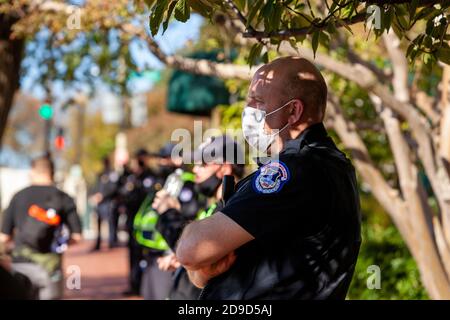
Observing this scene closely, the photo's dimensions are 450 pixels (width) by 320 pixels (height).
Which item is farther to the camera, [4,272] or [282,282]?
[4,272]

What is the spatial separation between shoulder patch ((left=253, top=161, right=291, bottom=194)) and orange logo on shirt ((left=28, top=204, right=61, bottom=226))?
6103 millimetres

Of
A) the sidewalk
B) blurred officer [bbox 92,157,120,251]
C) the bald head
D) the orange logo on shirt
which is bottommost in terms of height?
the sidewalk

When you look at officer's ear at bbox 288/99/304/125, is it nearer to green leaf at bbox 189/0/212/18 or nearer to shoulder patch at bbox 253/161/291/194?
shoulder patch at bbox 253/161/291/194

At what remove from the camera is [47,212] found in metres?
8.79

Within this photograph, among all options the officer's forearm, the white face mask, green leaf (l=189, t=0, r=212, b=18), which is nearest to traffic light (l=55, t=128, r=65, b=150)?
green leaf (l=189, t=0, r=212, b=18)

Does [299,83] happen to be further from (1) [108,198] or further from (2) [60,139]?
(2) [60,139]

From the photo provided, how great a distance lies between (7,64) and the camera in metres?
11.6

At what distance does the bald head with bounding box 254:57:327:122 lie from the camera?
3.16 meters

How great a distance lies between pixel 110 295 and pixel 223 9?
969 cm

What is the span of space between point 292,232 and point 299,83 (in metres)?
0.59

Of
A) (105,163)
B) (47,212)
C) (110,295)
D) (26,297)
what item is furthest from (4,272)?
(105,163)

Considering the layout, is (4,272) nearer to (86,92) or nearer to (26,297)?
(26,297)

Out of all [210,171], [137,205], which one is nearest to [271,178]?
[210,171]

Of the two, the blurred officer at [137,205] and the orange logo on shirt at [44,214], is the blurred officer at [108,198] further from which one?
the orange logo on shirt at [44,214]
